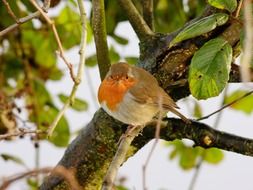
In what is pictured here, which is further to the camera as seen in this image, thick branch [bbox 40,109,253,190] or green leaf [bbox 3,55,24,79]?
green leaf [bbox 3,55,24,79]

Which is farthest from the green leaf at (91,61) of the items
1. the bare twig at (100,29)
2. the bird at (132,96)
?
the bare twig at (100,29)

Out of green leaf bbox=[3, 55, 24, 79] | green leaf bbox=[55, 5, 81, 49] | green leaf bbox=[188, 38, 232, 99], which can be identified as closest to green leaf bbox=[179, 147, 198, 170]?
green leaf bbox=[55, 5, 81, 49]

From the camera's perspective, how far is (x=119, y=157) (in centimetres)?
131

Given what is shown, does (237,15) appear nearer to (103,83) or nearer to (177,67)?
(177,67)

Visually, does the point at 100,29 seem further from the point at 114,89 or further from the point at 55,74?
the point at 55,74

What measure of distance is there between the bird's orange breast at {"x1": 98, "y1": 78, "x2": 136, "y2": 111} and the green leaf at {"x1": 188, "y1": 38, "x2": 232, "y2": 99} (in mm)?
527

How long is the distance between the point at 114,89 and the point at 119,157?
66cm

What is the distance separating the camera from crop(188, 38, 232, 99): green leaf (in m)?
1.26

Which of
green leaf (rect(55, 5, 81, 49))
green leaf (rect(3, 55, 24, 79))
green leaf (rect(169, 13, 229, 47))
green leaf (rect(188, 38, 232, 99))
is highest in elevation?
green leaf (rect(169, 13, 229, 47))

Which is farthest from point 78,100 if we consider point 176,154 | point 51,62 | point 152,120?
point 152,120

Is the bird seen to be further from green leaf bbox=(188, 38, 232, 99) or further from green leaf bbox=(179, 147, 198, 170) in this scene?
green leaf bbox=(179, 147, 198, 170)

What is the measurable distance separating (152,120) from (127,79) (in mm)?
298

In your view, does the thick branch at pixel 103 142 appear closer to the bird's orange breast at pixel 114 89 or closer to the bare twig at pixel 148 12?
the bird's orange breast at pixel 114 89

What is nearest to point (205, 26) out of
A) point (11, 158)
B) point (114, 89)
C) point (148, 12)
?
point (148, 12)
